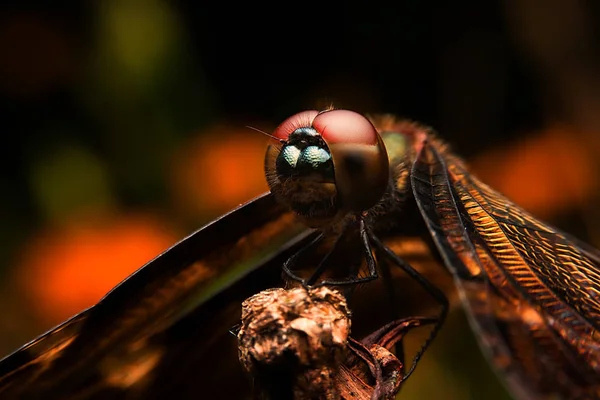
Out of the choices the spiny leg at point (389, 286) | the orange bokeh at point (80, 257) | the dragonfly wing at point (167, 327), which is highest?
the dragonfly wing at point (167, 327)

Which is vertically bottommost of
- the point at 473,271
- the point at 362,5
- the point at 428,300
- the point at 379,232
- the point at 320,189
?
the point at 428,300

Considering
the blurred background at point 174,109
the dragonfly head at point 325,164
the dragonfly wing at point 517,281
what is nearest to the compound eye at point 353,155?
the dragonfly head at point 325,164

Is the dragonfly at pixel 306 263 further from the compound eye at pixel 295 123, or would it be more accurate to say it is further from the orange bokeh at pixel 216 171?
the orange bokeh at pixel 216 171

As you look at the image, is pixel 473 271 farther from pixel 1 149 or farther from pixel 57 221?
pixel 1 149

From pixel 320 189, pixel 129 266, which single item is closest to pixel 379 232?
pixel 320 189

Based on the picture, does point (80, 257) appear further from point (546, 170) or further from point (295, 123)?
point (546, 170)

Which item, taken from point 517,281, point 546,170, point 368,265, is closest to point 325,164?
point 368,265

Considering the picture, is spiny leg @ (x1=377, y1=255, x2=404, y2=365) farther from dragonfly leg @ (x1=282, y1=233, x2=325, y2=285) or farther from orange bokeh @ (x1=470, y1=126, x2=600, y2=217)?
orange bokeh @ (x1=470, y1=126, x2=600, y2=217)
